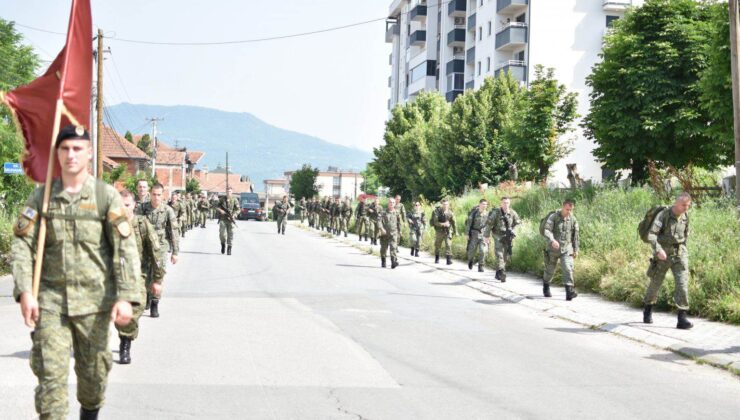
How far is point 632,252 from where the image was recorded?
15820mm

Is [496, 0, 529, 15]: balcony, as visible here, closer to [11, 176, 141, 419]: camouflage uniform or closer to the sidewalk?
the sidewalk

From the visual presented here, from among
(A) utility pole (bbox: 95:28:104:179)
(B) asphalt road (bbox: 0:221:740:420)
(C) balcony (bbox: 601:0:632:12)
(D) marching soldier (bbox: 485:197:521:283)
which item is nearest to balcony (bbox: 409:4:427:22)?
(C) balcony (bbox: 601:0:632:12)

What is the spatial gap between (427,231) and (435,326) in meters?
19.0

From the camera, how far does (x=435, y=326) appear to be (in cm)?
1135

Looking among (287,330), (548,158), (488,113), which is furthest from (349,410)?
(488,113)

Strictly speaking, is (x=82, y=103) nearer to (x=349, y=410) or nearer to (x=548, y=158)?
(x=349, y=410)

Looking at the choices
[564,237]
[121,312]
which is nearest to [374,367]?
[121,312]

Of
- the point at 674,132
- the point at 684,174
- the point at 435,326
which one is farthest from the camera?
the point at 674,132

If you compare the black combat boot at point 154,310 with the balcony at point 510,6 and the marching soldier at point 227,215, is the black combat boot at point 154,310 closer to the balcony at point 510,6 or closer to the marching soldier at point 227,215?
the marching soldier at point 227,215

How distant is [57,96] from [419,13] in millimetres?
69745

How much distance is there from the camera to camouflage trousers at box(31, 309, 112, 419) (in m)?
4.68

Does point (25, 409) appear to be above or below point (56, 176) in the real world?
below

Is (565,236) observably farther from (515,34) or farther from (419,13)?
(419,13)

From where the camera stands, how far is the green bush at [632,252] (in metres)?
12.7
